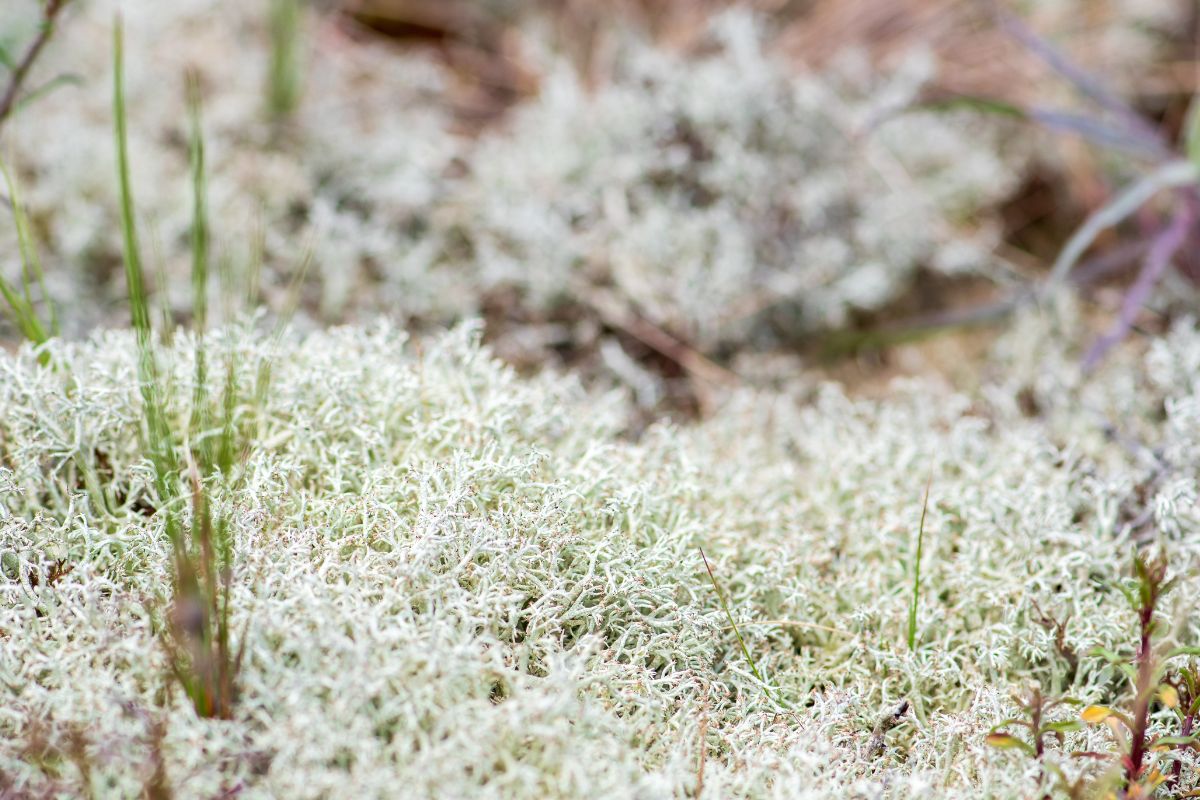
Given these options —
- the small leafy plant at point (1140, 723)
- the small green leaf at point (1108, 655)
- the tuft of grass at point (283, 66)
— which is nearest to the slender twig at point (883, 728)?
the small leafy plant at point (1140, 723)

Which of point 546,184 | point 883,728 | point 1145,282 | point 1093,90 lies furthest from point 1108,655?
point 546,184

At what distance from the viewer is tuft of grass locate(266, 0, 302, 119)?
2338mm

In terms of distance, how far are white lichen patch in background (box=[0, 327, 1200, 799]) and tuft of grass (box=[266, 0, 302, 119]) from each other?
43.9 inches

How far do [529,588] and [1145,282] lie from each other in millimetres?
1474

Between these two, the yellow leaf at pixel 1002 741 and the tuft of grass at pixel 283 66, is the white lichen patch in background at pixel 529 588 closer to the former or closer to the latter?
the yellow leaf at pixel 1002 741

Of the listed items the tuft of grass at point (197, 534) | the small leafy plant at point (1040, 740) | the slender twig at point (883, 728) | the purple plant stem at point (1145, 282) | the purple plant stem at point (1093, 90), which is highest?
the purple plant stem at point (1093, 90)

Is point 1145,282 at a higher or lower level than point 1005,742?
higher

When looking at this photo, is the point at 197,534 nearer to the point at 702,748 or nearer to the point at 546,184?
the point at 702,748

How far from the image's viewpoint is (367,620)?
1.03m

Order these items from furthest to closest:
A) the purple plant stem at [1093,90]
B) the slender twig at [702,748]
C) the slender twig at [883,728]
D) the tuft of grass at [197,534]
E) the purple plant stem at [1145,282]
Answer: the purple plant stem at [1093,90]
the purple plant stem at [1145,282]
the slender twig at [883,728]
the slender twig at [702,748]
the tuft of grass at [197,534]

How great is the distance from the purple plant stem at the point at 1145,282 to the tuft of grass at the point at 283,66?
199 centimetres

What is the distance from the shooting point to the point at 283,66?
93.3 inches

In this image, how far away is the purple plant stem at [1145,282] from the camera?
5.95 ft

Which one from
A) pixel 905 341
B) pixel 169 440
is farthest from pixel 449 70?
pixel 169 440
